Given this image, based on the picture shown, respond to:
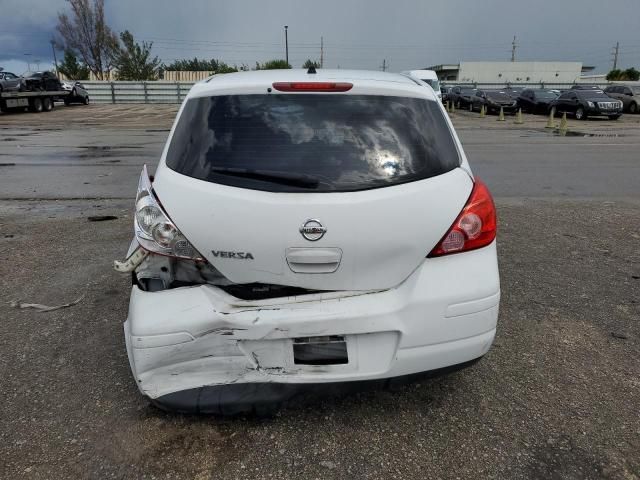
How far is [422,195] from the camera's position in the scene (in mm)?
2314

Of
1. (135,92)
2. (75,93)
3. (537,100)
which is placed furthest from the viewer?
(135,92)

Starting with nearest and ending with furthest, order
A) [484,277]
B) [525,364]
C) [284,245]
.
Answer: [284,245] → [484,277] → [525,364]

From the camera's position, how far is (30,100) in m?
30.3

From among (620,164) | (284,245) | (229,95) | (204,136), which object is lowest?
(620,164)

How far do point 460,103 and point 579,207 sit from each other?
32.8m

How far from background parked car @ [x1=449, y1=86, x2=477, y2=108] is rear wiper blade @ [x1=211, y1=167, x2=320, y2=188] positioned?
119 feet

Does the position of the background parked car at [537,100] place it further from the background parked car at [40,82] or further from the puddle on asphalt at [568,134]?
the background parked car at [40,82]

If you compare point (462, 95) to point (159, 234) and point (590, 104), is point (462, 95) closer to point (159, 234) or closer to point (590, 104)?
point (590, 104)

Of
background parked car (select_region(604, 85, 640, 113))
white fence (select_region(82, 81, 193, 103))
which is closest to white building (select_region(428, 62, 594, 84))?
background parked car (select_region(604, 85, 640, 113))

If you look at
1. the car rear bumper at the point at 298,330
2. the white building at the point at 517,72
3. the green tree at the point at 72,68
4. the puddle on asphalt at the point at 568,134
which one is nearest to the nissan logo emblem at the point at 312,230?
the car rear bumper at the point at 298,330

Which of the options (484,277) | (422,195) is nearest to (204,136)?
(422,195)

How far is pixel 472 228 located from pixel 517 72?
9015cm

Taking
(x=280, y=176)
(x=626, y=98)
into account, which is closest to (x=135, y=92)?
(x=626, y=98)

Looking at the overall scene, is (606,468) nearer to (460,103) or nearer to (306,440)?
(306,440)
